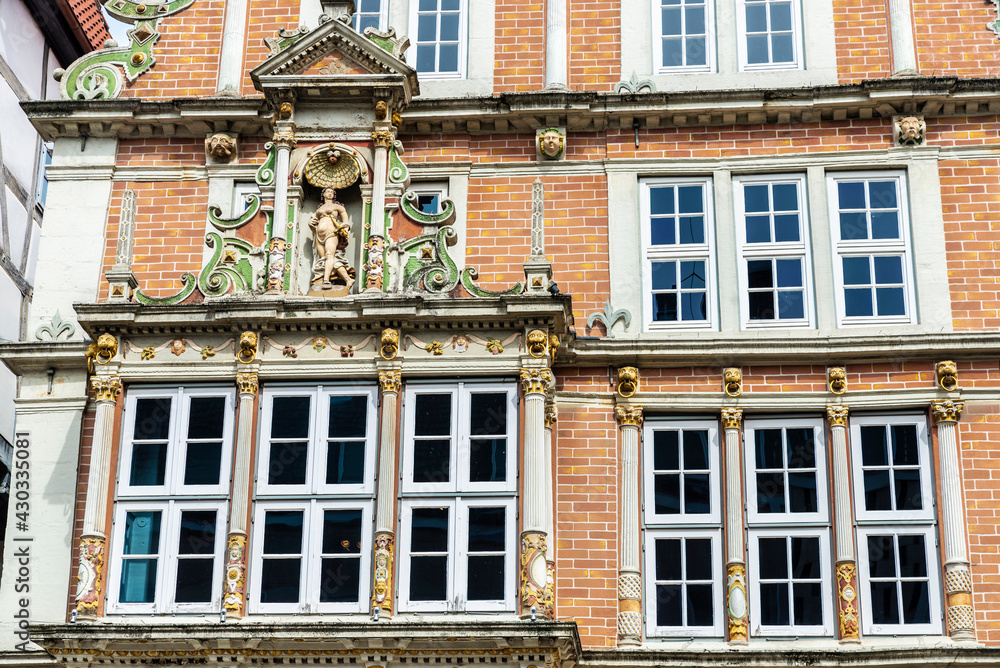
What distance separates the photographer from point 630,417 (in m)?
22.5

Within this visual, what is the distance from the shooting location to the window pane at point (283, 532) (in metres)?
20.9

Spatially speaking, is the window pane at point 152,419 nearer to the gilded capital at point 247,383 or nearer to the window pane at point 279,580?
the gilded capital at point 247,383

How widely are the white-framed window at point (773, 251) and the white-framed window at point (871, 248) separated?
42 centimetres

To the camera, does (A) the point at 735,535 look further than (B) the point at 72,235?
No

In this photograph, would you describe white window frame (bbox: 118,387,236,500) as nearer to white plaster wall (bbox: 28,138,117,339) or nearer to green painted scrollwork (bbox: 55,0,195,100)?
white plaster wall (bbox: 28,138,117,339)

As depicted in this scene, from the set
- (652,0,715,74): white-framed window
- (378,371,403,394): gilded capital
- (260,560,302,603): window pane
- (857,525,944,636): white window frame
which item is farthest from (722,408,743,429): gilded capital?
(260,560,302,603): window pane

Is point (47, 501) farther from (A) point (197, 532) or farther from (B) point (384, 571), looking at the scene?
(B) point (384, 571)

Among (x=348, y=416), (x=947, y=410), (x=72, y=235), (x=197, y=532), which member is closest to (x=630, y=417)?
(x=348, y=416)

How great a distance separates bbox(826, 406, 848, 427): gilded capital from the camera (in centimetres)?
2228

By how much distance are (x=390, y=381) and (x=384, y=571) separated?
2328 millimetres

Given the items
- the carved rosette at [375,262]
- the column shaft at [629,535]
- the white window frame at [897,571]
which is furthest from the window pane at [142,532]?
the white window frame at [897,571]

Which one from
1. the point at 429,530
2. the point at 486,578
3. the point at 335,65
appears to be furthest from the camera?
the point at 335,65

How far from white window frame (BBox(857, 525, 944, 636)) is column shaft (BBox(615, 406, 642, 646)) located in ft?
8.74

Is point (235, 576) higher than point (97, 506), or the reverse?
point (97, 506)
